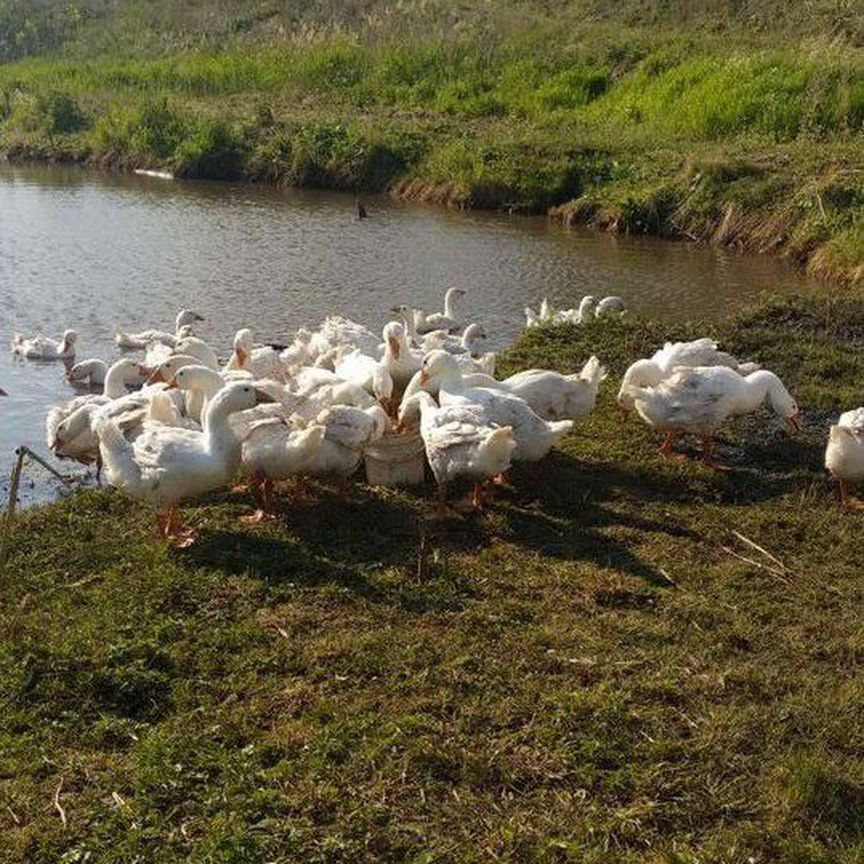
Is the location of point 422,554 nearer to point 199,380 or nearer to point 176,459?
point 176,459

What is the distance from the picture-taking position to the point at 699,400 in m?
8.71

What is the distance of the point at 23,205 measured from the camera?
25.7 meters

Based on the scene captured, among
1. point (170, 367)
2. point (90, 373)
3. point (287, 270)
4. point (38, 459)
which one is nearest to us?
point (38, 459)

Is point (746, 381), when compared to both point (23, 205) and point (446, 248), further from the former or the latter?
point (23, 205)

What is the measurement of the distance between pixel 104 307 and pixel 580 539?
11300mm

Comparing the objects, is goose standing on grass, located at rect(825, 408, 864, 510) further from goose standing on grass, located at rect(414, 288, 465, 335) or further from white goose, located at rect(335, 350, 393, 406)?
goose standing on grass, located at rect(414, 288, 465, 335)

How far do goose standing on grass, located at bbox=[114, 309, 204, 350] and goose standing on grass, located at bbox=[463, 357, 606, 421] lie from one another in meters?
5.45

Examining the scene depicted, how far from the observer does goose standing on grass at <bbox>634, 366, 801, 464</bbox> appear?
8711 mm

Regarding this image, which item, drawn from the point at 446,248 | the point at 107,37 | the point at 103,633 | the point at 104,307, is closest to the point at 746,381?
the point at 103,633

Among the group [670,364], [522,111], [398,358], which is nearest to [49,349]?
[398,358]

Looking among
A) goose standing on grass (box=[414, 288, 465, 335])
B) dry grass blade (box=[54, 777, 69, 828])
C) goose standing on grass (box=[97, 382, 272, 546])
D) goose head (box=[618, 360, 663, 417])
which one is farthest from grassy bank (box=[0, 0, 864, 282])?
dry grass blade (box=[54, 777, 69, 828])

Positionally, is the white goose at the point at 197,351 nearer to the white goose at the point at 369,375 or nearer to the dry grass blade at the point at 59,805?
the white goose at the point at 369,375

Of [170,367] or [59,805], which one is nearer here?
[59,805]

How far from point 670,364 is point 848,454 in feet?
7.46
